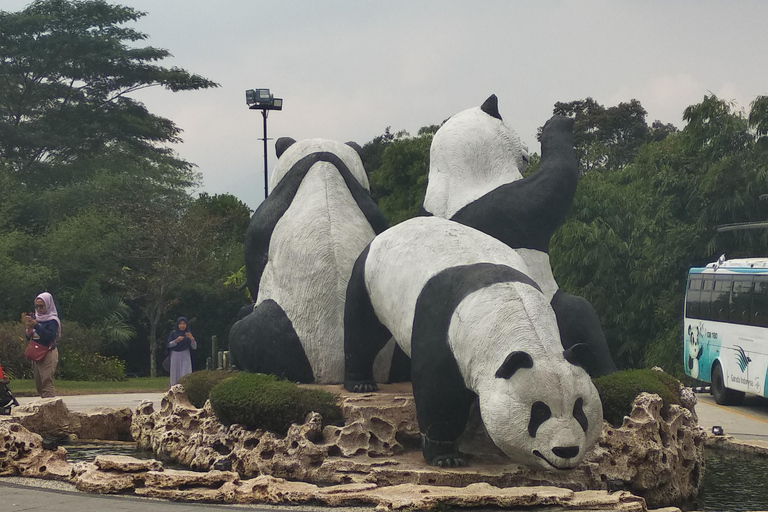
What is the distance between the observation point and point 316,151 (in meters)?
11.2

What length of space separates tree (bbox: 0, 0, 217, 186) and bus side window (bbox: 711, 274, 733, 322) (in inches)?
952

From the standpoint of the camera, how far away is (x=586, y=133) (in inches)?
1801

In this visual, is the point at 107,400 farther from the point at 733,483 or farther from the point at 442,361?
the point at 733,483

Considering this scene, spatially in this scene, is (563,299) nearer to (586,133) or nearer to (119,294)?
(119,294)

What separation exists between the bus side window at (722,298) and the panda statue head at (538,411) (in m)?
12.4

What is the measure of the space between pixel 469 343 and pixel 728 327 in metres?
12.5

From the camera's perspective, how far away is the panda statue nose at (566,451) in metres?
7.06

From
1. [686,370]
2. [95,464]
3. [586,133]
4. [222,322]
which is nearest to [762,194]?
[686,370]

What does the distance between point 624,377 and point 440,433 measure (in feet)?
6.88

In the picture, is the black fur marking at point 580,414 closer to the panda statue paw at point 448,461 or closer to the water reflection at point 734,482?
the panda statue paw at point 448,461

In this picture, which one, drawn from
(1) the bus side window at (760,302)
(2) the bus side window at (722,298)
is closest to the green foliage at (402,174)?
(2) the bus side window at (722,298)

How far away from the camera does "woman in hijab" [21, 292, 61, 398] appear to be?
1338cm

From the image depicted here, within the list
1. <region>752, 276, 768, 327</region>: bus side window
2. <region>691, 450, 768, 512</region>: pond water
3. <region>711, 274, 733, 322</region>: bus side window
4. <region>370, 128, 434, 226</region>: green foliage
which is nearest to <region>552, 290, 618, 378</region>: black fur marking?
<region>691, 450, 768, 512</region>: pond water

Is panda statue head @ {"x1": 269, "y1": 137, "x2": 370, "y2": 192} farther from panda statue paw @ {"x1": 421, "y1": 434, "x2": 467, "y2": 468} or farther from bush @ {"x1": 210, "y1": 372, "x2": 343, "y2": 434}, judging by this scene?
panda statue paw @ {"x1": 421, "y1": 434, "x2": 467, "y2": 468}
